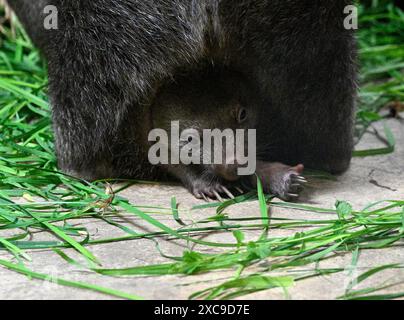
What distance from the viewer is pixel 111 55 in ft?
10.2

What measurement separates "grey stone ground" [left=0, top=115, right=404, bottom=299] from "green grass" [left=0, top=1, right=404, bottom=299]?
3 centimetres

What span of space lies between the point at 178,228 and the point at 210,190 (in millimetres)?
413

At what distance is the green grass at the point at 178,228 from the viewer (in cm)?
235

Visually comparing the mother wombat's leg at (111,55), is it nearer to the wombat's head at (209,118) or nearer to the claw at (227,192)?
the wombat's head at (209,118)

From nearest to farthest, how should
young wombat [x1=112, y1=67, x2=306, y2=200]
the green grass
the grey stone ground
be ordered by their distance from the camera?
the grey stone ground < the green grass < young wombat [x1=112, y1=67, x2=306, y2=200]

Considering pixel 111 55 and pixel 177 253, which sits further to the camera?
pixel 111 55

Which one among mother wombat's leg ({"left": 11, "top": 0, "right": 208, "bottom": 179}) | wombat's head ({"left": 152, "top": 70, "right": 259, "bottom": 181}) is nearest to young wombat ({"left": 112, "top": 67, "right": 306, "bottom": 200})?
wombat's head ({"left": 152, "top": 70, "right": 259, "bottom": 181})

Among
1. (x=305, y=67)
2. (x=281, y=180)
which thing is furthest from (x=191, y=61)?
(x=281, y=180)

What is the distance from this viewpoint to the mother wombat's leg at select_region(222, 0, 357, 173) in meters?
3.02

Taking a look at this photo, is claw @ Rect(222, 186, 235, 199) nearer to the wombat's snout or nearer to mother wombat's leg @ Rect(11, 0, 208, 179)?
the wombat's snout

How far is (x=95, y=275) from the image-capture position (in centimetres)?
237

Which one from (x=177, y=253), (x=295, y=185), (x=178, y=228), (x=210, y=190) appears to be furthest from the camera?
(x=210, y=190)

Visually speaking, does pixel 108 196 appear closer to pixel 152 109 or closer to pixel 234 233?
pixel 152 109

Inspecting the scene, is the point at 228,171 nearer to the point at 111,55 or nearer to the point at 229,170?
the point at 229,170
